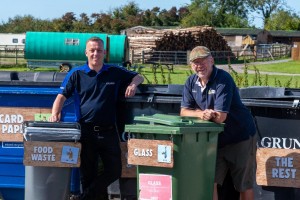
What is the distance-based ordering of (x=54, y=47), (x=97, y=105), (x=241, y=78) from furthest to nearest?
(x=54, y=47), (x=241, y=78), (x=97, y=105)

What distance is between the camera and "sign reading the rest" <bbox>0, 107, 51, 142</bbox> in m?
7.61

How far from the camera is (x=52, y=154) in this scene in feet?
22.8

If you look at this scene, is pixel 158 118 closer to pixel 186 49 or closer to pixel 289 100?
pixel 289 100

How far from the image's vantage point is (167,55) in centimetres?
5194

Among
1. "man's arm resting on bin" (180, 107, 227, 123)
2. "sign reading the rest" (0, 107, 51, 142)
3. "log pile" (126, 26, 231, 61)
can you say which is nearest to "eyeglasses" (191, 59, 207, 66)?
"man's arm resting on bin" (180, 107, 227, 123)

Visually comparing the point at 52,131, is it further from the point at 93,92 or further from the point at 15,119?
the point at 15,119

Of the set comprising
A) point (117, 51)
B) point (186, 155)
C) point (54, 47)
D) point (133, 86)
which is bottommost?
point (117, 51)

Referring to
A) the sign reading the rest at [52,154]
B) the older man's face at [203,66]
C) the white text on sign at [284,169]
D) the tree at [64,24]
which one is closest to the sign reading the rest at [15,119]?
the sign reading the rest at [52,154]

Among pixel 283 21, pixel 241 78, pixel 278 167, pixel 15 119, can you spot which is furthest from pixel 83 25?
pixel 278 167

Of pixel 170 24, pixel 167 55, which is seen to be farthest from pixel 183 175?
pixel 170 24

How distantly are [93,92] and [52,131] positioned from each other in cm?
56

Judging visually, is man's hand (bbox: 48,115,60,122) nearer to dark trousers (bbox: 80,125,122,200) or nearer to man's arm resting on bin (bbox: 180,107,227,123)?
dark trousers (bbox: 80,125,122,200)

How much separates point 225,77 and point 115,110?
4.68ft

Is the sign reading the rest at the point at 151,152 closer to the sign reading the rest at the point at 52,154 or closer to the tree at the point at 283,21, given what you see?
the sign reading the rest at the point at 52,154
